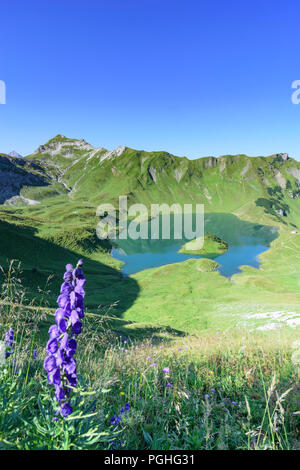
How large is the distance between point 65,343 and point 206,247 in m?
143

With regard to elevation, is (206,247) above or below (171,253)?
above

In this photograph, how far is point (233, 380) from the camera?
21.0ft

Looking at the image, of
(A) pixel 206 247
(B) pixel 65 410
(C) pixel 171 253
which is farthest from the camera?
(C) pixel 171 253

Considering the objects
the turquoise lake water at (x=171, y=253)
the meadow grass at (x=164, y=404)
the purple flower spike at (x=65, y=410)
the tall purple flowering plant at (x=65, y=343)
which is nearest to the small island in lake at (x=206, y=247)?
the turquoise lake water at (x=171, y=253)

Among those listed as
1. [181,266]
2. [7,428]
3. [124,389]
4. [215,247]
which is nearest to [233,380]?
[124,389]

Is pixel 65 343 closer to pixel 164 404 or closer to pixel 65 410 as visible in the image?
pixel 65 410

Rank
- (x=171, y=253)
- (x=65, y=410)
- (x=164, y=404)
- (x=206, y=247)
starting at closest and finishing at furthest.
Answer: (x=65, y=410) → (x=164, y=404) → (x=206, y=247) → (x=171, y=253)

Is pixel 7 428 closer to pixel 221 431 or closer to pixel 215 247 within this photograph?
pixel 221 431

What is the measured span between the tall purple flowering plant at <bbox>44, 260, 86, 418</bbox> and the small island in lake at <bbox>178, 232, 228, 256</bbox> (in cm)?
13608

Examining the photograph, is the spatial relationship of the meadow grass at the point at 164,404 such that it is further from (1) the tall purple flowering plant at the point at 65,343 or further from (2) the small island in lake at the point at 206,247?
(2) the small island in lake at the point at 206,247

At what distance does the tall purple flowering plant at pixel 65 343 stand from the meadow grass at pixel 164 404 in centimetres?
20

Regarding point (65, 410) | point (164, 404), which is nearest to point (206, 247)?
point (164, 404)

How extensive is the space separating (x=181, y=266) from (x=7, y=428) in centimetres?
10207

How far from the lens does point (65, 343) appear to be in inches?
125
